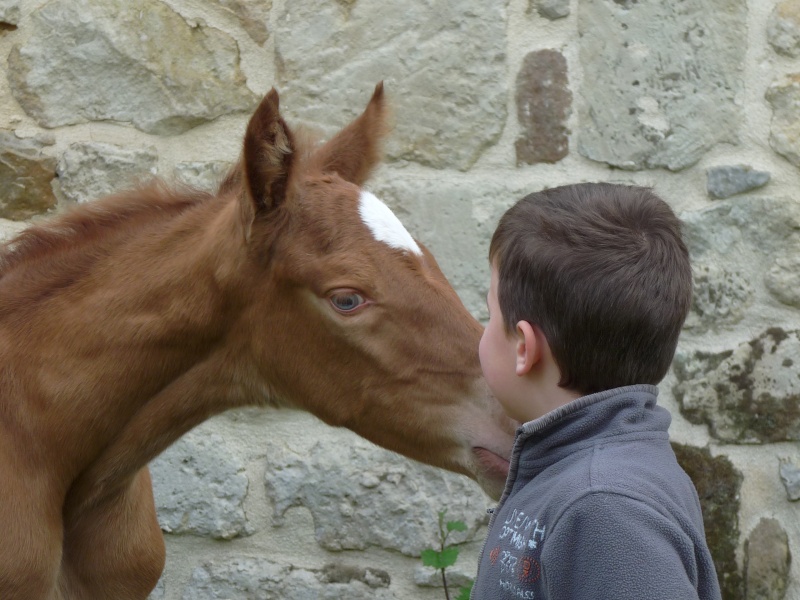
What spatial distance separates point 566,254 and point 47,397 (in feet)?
3.35

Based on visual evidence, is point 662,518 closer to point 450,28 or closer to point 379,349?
point 379,349

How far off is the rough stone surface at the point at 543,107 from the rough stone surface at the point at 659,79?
2.7 inches

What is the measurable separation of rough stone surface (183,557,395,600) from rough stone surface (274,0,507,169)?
→ 1171mm

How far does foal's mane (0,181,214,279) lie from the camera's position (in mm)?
1749

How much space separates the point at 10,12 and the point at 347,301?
1442 millimetres

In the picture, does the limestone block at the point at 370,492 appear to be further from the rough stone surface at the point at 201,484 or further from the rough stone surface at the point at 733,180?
the rough stone surface at the point at 733,180

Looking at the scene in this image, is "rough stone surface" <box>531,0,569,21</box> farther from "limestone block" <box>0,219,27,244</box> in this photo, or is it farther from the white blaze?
"limestone block" <box>0,219,27,244</box>

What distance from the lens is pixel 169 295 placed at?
163cm

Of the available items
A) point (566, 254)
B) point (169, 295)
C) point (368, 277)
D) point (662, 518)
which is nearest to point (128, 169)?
point (169, 295)

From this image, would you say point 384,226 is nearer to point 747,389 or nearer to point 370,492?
point 370,492

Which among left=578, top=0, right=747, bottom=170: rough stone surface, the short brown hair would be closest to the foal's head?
the short brown hair

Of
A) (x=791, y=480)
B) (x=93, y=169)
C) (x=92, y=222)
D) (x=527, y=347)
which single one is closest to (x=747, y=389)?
(x=791, y=480)

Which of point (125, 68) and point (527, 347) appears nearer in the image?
point (527, 347)

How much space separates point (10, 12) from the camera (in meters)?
2.33
